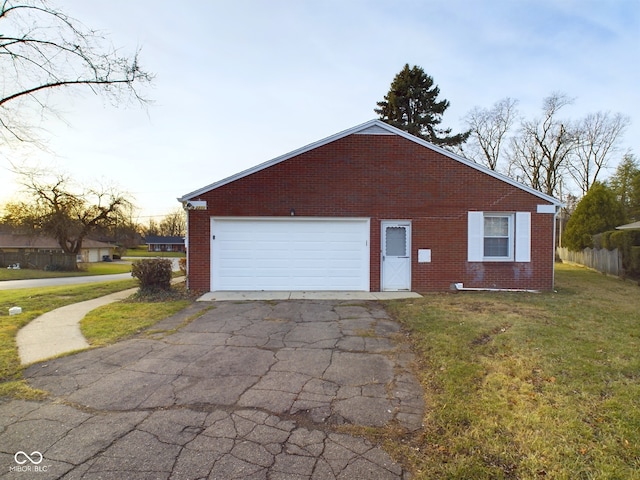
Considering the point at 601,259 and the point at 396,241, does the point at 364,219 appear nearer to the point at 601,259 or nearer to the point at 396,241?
the point at 396,241

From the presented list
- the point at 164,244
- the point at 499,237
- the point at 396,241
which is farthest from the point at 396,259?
the point at 164,244

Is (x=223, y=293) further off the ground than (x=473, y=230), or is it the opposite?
(x=473, y=230)

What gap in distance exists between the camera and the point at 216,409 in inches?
132

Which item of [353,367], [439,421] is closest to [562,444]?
[439,421]

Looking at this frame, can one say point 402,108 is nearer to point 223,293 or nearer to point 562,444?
point 223,293

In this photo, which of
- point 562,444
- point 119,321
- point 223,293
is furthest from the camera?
point 223,293

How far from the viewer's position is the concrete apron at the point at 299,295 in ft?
30.3

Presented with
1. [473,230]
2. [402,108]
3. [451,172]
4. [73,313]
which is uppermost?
[402,108]

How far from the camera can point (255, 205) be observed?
10203 mm

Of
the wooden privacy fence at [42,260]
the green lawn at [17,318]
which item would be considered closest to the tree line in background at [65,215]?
the wooden privacy fence at [42,260]

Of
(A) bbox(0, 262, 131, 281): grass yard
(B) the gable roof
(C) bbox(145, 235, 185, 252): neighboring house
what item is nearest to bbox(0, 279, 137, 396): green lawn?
Result: (B) the gable roof

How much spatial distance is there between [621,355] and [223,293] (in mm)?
8523

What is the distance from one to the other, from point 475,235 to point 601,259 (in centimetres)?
1214

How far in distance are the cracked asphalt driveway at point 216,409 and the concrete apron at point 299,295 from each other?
131 inches
